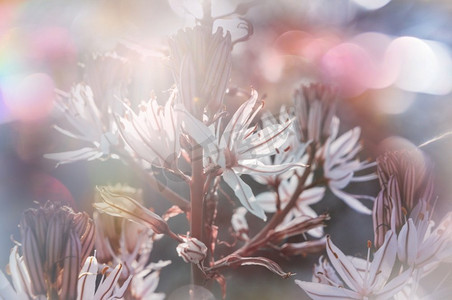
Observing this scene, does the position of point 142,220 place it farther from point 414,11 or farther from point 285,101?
point 414,11

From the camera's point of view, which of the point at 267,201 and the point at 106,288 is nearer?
the point at 106,288

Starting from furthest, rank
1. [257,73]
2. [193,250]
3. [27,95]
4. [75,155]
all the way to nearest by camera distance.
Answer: [257,73]
[27,95]
[75,155]
[193,250]

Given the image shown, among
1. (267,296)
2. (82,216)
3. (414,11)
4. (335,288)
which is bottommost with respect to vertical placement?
(267,296)

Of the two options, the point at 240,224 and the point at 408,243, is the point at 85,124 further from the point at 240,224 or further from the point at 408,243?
the point at 408,243

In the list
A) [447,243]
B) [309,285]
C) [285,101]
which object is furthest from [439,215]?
[285,101]

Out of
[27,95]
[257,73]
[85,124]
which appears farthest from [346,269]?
[257,73]

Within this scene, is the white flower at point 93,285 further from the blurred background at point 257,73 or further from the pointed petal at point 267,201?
the pointed petal at point 267,201

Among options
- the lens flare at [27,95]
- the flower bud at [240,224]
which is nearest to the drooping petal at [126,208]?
the flower bud at [240,224]

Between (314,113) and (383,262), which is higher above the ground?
(314,113)
